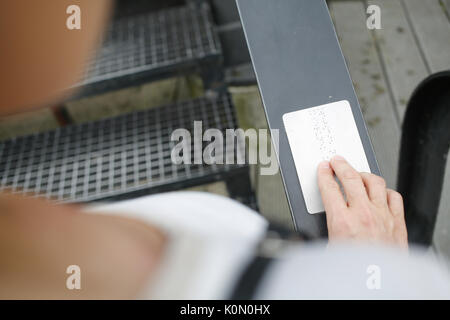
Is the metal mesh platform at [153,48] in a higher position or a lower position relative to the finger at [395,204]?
higher

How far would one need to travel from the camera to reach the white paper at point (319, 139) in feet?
2.35

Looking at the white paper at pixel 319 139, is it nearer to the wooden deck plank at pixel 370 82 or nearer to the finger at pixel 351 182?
the finger at pixel 351 182

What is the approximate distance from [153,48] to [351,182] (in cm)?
118

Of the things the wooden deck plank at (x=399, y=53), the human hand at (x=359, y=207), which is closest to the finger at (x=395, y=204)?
the human hand at (x=359, y=207)

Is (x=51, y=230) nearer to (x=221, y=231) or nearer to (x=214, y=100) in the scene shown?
(x=221, y=231)

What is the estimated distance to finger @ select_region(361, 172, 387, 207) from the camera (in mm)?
675

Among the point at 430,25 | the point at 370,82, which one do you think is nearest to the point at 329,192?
the point at 370,82

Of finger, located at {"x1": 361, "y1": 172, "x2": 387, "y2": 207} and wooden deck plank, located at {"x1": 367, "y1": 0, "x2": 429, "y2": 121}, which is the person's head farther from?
wooden deck plank, located at {"x1": 367, "y1": 0, "x2": 429, "y2": 121}

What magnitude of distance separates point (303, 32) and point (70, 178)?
3.40ft

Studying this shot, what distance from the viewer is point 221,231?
409mm

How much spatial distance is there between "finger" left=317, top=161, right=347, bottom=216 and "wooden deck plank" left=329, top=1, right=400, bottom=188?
113 cm

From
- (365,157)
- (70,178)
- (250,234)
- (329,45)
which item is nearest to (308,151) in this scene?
(365,157)

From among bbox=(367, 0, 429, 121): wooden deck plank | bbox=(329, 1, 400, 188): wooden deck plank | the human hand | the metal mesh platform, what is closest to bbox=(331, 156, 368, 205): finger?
the human hand

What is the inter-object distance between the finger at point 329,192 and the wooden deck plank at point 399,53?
142 cm
